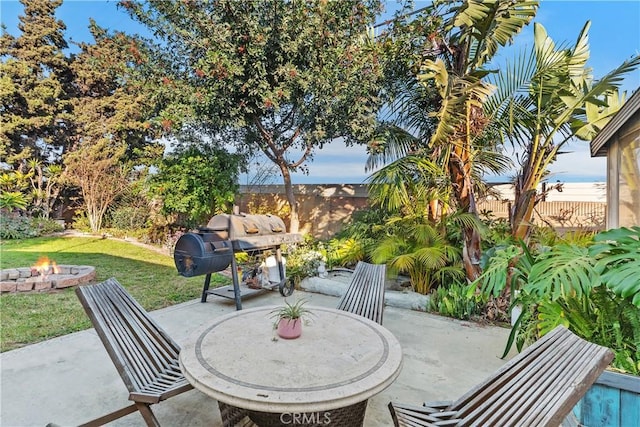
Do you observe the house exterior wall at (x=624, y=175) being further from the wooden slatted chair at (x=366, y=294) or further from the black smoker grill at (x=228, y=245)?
the black smoker grill at (x=228, y=245)

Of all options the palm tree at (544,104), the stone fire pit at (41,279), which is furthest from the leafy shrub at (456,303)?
the stone fire pit at (41,279)

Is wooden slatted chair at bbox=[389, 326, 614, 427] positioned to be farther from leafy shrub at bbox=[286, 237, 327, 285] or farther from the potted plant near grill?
leafy shrub at bbox=[286, 237, 327, 285]

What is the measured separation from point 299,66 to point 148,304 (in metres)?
4.73

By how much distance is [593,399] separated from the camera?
7.07 ft

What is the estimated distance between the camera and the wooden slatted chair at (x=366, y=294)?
336 cm

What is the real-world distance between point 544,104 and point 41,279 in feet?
27.8

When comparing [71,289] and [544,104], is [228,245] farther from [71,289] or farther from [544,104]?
[544,104]

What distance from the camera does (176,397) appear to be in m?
2.81

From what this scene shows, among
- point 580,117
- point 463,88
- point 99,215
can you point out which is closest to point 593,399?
point 463,88

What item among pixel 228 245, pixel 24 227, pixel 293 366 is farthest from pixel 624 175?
pixel 24 227

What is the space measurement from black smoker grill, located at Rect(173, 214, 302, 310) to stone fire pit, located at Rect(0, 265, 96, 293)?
2679 mm

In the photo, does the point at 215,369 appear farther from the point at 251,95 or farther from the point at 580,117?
the point at 580,117

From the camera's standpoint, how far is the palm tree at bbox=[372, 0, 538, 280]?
4.38 metres

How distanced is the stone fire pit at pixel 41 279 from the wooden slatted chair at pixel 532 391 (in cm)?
634
